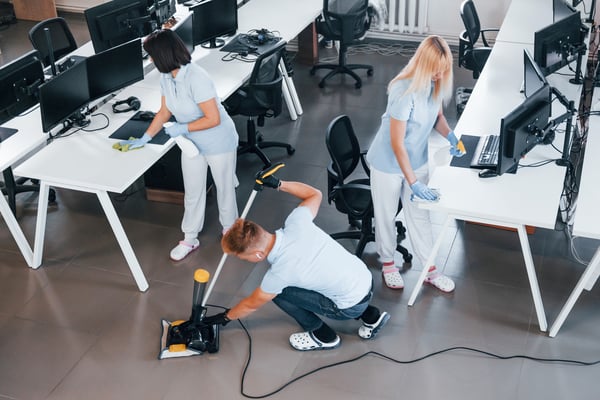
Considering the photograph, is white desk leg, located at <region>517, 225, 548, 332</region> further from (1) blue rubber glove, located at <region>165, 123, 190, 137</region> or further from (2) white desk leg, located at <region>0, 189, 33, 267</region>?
(2) white desk leg, located at <region>0, 189, 33, 267</region>

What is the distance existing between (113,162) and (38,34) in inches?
73.1

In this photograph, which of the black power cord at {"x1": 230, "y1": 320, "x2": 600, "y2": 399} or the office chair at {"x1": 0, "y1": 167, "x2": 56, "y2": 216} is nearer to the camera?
the black power cord at {"x1": 230, "y1": 320, "x2": 600, "y2": 399}

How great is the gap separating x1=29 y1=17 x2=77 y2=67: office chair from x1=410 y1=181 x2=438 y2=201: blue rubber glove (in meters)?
3.06

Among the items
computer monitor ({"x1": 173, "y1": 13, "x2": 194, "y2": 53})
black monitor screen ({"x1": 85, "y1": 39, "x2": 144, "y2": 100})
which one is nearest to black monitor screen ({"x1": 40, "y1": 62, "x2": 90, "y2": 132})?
black monitor screen ({"x1": 85, "y1": 39, "x2": 144, "y2": 100})

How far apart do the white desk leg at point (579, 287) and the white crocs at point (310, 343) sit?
1136 mm

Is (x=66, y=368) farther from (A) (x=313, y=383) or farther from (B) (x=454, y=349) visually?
(B) (x=454, y=349)

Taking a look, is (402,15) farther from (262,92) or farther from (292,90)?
(262,92)

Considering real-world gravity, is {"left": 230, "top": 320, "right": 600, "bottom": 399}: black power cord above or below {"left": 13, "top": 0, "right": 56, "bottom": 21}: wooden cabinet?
below

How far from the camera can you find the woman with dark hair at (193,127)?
3795 mm

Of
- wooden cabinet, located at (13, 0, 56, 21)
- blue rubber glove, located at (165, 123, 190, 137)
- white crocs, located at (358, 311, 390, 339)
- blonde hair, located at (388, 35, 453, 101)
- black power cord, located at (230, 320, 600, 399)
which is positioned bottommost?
black power cord, located at (230, 320, 600, 399)

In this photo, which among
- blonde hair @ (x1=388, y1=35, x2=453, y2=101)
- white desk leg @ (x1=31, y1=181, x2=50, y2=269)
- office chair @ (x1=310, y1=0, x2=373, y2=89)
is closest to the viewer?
blonde hair @ (x1=388, y1=35, x2=453, y2=101)

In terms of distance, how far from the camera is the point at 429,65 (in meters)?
3.41

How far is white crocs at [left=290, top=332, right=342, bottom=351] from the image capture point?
3.71 m

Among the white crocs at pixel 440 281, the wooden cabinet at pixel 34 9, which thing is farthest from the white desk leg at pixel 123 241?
the wooden cabinet at pixel 34 9
